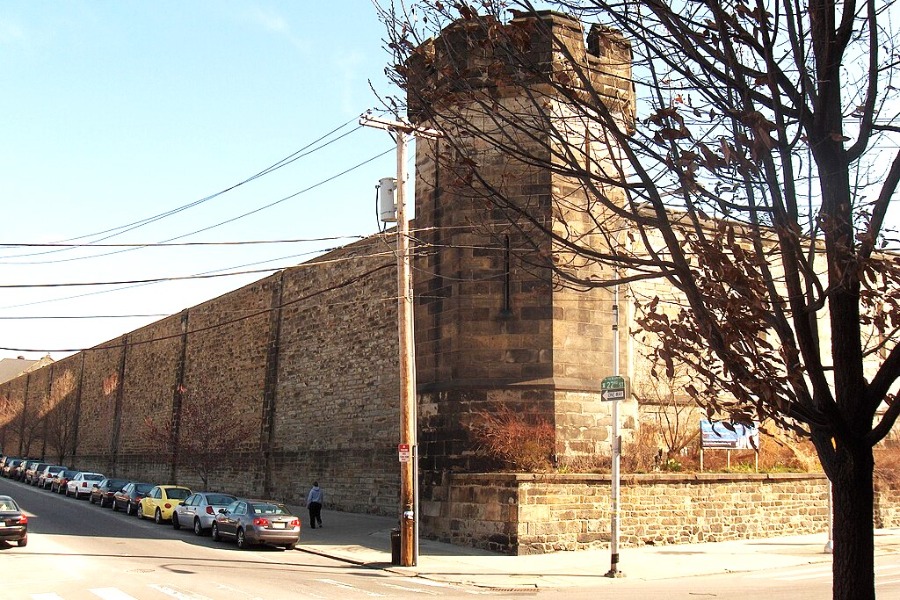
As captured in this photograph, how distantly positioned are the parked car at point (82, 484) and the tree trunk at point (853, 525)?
38.8 metres

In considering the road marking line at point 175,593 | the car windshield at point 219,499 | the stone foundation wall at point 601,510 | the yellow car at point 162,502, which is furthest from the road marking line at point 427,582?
the yellow car at point 162,502

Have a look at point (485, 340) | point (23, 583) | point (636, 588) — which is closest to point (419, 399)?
point (485, 340)

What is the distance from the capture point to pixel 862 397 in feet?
16.9

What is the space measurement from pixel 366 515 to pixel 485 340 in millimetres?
9566

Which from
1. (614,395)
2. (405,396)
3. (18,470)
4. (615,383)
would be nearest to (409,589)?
(405,396)

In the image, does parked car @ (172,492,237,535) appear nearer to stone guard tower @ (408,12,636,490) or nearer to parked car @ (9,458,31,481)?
stone guard tower @ (408,12,636,490)

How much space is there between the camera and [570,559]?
1897cm

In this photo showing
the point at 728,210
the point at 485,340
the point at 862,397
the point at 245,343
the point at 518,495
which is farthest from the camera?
the point at 245,343

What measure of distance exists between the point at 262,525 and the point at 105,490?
17.8 m

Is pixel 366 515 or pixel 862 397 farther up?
pixel 862 397

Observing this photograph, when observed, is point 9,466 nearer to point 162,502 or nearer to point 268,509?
point 162,502

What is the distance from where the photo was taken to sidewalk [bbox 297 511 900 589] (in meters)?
16.9

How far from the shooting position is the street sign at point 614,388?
17594 millimetres

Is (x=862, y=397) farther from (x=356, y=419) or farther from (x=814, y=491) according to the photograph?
(x=356, y=419)
